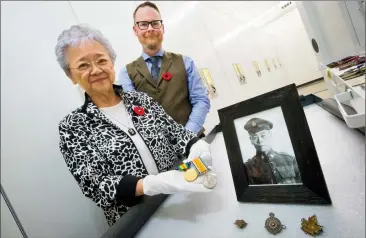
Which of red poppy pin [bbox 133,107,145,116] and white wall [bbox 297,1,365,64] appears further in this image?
white wall [bbox 297,1,365,64]

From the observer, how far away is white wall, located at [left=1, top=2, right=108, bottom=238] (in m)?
0.67

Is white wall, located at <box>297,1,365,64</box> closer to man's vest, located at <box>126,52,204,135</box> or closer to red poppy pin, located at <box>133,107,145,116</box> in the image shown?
man's vest, located at <box>126,52,204,135</box>

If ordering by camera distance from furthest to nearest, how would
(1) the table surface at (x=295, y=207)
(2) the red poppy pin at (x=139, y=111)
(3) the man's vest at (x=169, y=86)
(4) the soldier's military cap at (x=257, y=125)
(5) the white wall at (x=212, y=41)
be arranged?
(5) the white wall at (x=212, y=41) → (3) the man's vest at (x=169, y=86) → (2) the red poppy pin at (x=139, y=111) → (4) the soldier's military cap at (x=257, y=125) → (1) the table surface at (x=295, y=207)

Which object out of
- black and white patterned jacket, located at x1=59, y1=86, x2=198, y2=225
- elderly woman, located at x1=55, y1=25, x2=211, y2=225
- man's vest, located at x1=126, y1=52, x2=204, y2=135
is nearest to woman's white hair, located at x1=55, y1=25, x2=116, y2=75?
elderly woman, located at x1=55, y1=25, x2=211, y2=225

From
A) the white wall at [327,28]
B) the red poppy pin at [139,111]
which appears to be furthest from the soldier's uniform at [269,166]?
the white wall at [327,28]

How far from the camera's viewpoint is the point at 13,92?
78 centimetres

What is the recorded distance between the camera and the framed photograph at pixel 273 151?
432 mm

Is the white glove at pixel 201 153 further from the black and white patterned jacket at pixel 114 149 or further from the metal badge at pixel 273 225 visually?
the metal badge at pixel 273 225

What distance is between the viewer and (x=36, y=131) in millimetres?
827

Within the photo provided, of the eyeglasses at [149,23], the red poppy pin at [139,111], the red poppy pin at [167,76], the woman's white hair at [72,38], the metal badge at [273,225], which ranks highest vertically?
the eyeglasses at [149,23]

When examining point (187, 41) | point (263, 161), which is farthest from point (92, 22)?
point (263, 161)

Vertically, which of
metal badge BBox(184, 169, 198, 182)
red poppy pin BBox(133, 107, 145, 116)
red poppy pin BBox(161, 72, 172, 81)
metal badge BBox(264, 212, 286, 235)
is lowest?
metal badge BBox(264, 212, 286, 235)

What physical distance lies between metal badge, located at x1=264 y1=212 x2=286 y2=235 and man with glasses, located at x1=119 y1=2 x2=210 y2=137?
74 cm

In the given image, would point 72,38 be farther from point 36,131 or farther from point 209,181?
point 209,181
